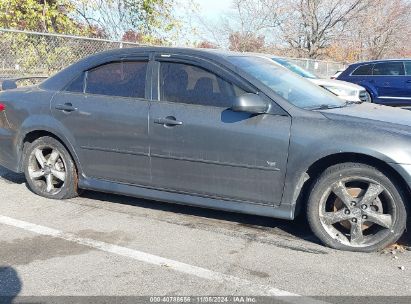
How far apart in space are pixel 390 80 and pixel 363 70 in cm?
88

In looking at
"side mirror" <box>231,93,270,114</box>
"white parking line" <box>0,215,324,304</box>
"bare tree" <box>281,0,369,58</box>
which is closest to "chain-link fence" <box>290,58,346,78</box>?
"bare tree" <box>281,0,369,58</box>

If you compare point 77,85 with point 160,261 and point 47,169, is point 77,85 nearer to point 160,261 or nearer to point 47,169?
point 47,169

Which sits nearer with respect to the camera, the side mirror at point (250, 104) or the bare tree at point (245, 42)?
the side mirror at point (250, 104)

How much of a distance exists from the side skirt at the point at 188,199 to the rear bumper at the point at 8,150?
0.97 metres

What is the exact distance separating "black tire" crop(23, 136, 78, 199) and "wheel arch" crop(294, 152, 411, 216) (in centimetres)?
251

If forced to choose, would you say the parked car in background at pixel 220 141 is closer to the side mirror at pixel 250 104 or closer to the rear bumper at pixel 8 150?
the side mirror at pixel 250 104

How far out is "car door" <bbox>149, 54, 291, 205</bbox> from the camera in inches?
157

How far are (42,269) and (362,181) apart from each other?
102 inches

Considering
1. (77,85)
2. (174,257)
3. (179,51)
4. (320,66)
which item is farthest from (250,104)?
(320,66)

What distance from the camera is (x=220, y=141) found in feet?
13.5

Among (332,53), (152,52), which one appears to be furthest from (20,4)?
(332,53)

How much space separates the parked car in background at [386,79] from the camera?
12.7 m

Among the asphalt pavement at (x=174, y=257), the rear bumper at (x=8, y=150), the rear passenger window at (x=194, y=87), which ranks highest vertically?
the rear passenger window at (x=194, y=87)

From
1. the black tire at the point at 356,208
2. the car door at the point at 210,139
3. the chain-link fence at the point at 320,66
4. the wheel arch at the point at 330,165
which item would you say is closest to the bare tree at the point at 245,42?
the chain-link fence at the point at 320,66
